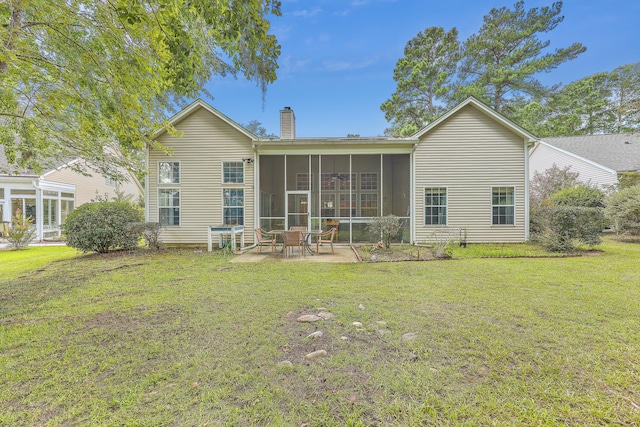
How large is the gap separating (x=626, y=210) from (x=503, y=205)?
5433 mm

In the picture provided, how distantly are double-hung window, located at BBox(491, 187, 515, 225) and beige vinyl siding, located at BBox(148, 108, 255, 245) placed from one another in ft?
33.0

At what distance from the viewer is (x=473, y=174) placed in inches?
414

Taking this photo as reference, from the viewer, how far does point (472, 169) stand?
414 inches

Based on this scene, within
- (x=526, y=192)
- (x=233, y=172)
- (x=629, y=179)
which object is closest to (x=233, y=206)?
(x=233, y=172)

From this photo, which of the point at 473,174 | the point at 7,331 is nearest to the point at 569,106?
the point at 473,174

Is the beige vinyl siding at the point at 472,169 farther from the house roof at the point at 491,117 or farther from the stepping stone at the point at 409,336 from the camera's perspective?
the stepping stone at the point at 409,336

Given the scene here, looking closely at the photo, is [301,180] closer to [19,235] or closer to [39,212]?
[19,235]

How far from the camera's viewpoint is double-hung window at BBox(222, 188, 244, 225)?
411 inches

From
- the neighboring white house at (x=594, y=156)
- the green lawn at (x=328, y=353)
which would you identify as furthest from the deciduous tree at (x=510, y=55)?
the green lawn at (x=328, y=353)

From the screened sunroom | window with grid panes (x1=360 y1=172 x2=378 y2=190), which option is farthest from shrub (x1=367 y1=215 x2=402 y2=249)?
window with grid panes (x1=360 y1=172 x2=378 y2=190)

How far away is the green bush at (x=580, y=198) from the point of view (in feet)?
40.4

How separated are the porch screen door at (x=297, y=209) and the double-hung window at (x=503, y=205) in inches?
306

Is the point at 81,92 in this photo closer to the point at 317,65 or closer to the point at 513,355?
the point at 513,355

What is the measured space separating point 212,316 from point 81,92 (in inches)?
259
